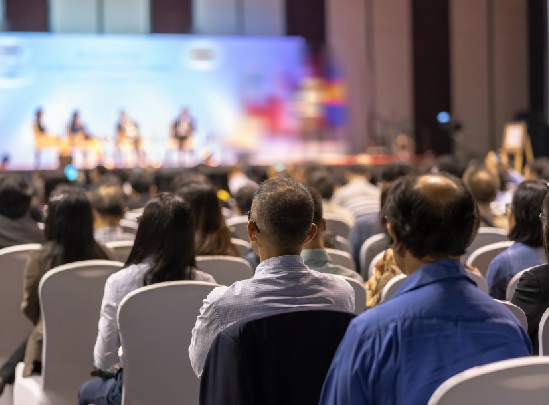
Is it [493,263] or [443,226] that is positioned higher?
[443,226]

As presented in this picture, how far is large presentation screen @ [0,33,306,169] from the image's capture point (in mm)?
17391

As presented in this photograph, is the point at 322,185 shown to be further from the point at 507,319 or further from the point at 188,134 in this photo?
the point at 188,134

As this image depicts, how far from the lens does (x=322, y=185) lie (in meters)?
7.53

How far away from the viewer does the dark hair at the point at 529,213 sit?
3.90m

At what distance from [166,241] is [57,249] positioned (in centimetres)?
84

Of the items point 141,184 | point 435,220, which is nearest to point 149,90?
point 141,184

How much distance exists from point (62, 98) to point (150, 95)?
153 centimetres

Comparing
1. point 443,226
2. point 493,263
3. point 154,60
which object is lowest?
point 493,263

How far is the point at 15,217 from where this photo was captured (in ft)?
17.0

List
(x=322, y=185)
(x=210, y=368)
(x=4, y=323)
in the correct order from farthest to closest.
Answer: (x=322, y=185) → (x=4, y=323) → (x=210, y=368)

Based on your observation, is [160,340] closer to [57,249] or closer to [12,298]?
[57,249]

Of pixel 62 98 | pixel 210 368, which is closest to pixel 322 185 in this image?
pixel 210 368

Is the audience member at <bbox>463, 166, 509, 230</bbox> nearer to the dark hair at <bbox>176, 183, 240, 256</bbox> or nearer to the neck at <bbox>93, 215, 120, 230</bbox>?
the dark hair at <bbox>176, 183, 240, 256</bbox>

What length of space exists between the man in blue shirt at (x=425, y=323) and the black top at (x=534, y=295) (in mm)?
1307
